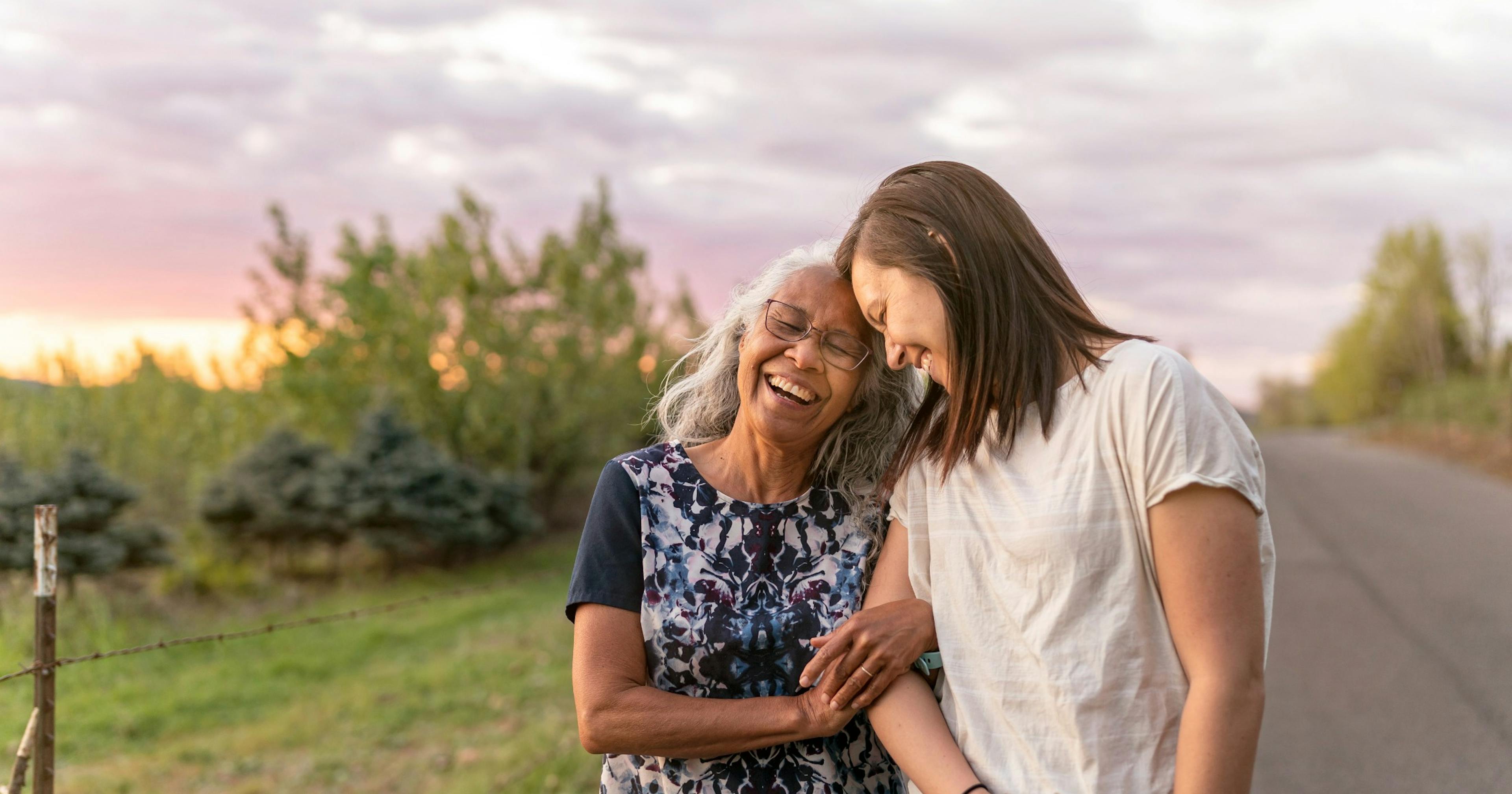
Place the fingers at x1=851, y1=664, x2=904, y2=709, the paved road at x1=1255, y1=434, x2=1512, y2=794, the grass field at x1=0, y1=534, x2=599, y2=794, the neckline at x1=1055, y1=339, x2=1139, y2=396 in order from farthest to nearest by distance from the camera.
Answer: the grass field at x1=0, y1=534, x2=599, y2=794, the paved road at x1=1255, y1=434, x2=1512, y2=794, the fingers at x1=851, y1=664, x2=904, y2=709, the neckline at x1=1055, y1=339, x2=1139, y2=396

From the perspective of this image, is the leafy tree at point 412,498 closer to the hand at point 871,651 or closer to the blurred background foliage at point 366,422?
the blurred background foliage at point 366,422

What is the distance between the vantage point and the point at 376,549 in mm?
13281

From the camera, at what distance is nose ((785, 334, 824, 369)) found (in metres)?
2.26

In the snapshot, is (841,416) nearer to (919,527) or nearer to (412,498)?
(919,527)

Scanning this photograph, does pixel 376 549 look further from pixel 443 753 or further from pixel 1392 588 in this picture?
pixel 1392 588

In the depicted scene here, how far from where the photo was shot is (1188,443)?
157cm

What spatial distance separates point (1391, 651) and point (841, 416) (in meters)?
6.37

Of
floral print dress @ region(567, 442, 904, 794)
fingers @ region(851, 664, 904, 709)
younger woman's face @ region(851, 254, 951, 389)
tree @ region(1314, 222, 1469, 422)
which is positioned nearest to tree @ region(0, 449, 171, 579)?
floral print dress @ region(567, 442, 904, 794)

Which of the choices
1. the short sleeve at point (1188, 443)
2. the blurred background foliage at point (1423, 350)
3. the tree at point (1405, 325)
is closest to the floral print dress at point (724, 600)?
the short sleeve at point (1188, 443)

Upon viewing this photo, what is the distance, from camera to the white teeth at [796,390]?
229 centimetres

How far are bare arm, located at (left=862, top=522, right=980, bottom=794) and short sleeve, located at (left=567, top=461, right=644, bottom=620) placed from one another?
0.49 m

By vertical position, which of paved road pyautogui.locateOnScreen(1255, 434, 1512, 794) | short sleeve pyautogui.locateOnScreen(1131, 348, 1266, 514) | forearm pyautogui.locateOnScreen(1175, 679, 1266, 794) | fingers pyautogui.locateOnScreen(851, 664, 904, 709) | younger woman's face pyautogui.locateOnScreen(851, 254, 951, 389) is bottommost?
paved road pyautogui.locateOnScreen(1255, 434, 1512, 794)

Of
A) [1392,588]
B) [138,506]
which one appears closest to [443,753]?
[138,506]

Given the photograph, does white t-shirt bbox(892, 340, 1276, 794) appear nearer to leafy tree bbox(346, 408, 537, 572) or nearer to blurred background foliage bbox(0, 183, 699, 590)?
blurred background foliage bbox(0, 183, 699, 590)
